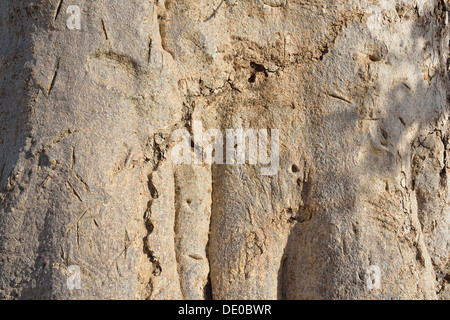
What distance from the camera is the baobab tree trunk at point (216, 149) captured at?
2.07 meters

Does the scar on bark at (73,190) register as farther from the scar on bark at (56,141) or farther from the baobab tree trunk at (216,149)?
the scar on bark at (56,141)

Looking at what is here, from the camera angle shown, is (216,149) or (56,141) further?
(216,149)

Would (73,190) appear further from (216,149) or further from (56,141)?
(216,149)

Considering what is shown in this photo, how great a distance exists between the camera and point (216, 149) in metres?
2.38

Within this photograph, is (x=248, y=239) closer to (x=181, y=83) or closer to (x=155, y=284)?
(x=155, y=284)

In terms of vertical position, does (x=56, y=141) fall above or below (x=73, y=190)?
above

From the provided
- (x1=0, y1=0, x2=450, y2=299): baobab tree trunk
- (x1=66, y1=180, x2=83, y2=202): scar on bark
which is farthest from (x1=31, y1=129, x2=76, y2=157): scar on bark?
(x1=66, y1=180, x2=83, y2=202): scar on bark

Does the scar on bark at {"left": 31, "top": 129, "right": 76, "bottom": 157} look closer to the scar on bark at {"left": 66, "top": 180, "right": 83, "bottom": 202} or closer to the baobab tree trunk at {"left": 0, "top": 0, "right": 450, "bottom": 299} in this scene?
the baobab tree trunk at {"left": 0, "top": 0, "right": 450, "bottom": 299}

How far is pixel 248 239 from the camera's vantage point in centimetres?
226

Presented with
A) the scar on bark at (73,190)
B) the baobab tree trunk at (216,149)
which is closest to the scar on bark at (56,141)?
the baobab tree trunk at (216,149)

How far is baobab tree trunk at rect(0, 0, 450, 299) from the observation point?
2.07m

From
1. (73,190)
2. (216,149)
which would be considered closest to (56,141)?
(73,190)

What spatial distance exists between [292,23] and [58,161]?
125 cm
